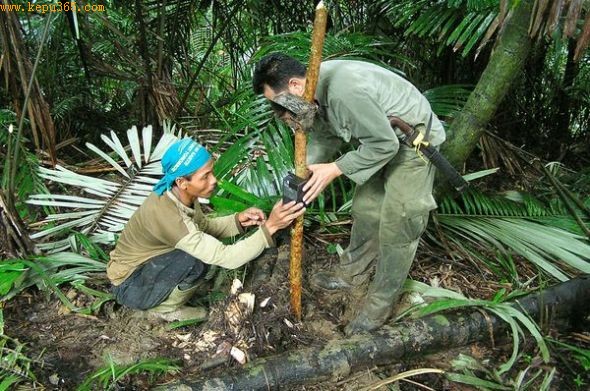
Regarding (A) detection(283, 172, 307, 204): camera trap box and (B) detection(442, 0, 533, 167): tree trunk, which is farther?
(B) detection(442, 0, 533, 167): tree trunk

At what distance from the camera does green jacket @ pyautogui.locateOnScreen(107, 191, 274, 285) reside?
2.11m

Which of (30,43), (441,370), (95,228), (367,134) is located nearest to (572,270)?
(441,370)

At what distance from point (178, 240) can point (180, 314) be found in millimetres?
578

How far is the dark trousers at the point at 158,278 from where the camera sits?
2344 mm

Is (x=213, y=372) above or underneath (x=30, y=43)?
underneath

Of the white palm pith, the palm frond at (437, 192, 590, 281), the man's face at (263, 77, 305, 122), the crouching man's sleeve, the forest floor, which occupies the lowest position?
the forest floor

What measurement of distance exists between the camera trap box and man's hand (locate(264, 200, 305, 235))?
2cm

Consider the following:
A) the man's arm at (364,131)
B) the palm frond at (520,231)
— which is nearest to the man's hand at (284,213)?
the man's arm at (364,131)

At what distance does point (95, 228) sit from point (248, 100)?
1.28m

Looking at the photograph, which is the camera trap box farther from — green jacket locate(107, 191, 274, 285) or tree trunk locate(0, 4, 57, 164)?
tree trunk locate(0, 4, 57, 164)

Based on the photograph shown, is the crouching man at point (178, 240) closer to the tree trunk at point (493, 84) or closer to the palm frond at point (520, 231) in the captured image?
the tree trunk at point (493, 84)

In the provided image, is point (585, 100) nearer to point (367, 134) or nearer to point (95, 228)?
point (367, 134)

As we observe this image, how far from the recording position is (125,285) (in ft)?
7.84

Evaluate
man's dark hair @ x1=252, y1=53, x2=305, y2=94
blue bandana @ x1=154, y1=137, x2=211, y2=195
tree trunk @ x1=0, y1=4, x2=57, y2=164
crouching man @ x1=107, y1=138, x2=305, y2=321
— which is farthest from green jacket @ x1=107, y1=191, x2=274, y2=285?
tree trunk @ x1=0, y1=4, x2=57, y2=164
